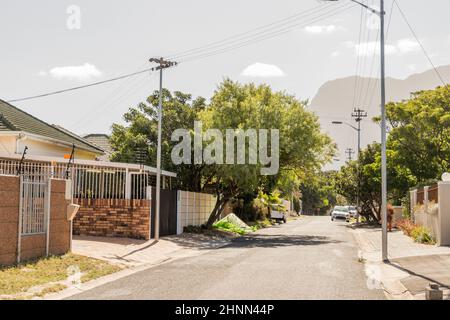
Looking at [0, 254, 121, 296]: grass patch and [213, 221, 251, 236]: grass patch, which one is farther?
[213, 221, 251, 236]: grass patch

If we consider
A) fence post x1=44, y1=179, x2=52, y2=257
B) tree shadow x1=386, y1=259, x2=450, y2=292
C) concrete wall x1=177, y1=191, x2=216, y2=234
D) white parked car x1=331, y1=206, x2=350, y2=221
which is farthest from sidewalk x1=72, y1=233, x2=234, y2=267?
white parked car x1=331, y1=206, x2=350, y2=221

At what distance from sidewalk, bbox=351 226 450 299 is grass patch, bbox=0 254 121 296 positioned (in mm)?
7059

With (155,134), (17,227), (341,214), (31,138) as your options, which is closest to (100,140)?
(155,134)

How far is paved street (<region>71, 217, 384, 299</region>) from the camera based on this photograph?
11352 mm

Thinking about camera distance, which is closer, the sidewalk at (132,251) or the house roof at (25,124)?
the sidewalk at (132,251)

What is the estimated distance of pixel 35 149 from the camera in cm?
2584

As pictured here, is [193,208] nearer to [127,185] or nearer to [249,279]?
[127,185]

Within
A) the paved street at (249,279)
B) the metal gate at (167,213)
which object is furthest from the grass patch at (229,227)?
the paved street at (249,279)

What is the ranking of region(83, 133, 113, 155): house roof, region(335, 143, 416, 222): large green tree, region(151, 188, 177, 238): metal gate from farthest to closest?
region(83, 133, 113, 155): house roof
region(335, 143, 416, 222): large green tree
region(151, 188, 177, 238): metal gate

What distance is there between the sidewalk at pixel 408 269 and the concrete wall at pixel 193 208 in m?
10.00

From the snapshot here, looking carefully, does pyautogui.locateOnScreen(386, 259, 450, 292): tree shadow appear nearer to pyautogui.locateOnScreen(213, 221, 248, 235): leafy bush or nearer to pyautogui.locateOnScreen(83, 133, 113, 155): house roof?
pyautogui.locateOnScreen(213, 221, 248, 235): leafy bush

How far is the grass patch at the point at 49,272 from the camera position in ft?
38.9

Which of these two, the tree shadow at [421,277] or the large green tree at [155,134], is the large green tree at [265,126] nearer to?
the large green tree at [155,134]

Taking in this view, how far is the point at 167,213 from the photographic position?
89.2 feet
